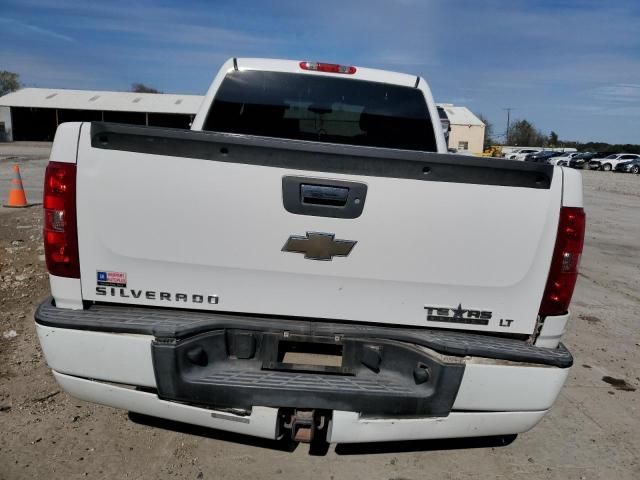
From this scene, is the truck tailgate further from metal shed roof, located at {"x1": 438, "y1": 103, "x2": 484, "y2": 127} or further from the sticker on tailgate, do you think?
metal shed roof, located at {"x1": 438, "y1": 103, "x2": 484, "y2": 127}

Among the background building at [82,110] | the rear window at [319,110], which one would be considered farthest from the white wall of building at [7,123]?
the rear window at [319,110]

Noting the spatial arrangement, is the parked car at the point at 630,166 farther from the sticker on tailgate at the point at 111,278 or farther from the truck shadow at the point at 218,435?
the sticker on tailgate at the point at 111,278

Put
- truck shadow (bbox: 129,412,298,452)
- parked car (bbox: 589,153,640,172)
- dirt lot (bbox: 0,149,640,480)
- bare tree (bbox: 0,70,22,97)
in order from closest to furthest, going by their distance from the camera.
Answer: dirt lot (bbox: 0,149,640,480)
truck shadow (bbox: 129,412,298,452)
parked car (bbox: 589,153,640,172)
bare tree (bbox: 0,70,22,97)

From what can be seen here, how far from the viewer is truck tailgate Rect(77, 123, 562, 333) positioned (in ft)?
7.43

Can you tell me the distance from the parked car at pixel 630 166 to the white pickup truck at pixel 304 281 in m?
48.7

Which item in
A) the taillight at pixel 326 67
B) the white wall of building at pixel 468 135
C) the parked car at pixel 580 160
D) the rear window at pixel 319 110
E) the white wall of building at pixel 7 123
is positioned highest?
the taillight at pixel 326 67

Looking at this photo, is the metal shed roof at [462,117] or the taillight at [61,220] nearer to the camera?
the taillight at [61,220]

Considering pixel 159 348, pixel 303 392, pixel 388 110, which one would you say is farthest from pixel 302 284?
pixel 388 110

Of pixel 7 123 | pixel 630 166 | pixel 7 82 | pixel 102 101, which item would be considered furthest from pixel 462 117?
pixel 7 82

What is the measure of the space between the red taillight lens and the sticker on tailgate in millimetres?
2007

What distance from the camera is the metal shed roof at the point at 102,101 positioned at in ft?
164

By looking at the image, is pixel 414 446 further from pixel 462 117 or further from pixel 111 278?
pixel 462 117

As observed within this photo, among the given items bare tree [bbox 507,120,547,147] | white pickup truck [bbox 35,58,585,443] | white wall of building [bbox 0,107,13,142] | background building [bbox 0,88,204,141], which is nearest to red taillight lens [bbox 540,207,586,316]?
white pickup truck [bbox 35,58,585,443]

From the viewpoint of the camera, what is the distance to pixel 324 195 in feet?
7.52
